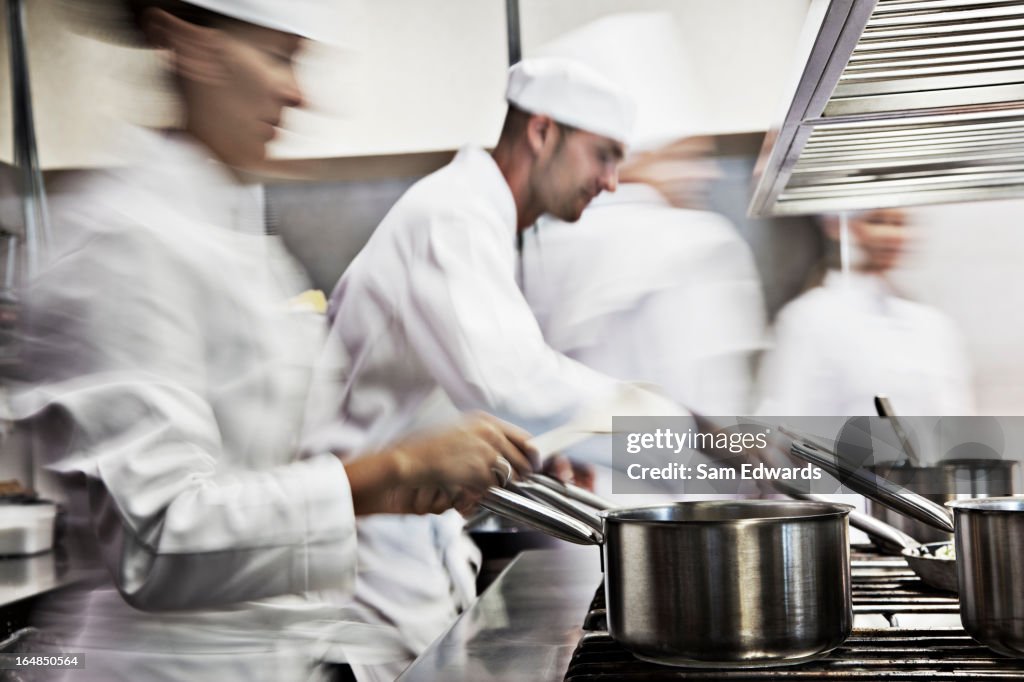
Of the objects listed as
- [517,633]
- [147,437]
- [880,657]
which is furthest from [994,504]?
[147,437]

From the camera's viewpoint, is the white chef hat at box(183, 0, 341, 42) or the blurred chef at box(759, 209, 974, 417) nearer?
the white chef hat at box(183, 0, 341, 42)

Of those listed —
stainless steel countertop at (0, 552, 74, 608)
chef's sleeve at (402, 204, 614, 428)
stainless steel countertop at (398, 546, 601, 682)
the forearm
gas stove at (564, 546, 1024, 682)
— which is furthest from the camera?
chef's sleeve at (402, 204, 614, 428)

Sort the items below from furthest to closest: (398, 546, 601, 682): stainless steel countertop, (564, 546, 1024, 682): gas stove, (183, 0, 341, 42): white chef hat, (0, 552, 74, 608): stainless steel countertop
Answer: (0, 552, 74, 608): stainless steel countertop, (183, 0, 341, 42): white chef hat, (398, 546, 601, 682): stainless steel countertop, (564, 546, 1024, 682): gas stove

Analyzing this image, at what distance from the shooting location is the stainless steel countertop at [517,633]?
75cm

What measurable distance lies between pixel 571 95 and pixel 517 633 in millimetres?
1308

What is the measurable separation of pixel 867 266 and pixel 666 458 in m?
0.55

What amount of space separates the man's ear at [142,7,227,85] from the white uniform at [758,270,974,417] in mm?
1225

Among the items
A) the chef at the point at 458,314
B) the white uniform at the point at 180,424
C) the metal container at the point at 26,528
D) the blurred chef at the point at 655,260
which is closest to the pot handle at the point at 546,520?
the white uniform at the point at 180,424

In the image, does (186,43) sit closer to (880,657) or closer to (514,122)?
(880,657)

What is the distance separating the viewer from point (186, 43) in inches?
39.4

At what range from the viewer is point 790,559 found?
0.64 metres

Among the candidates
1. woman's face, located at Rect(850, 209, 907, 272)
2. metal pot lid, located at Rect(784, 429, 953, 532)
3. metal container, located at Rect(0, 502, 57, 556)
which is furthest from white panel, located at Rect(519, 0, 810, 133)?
metal container, located at Rect(0, 502, 57, 556)

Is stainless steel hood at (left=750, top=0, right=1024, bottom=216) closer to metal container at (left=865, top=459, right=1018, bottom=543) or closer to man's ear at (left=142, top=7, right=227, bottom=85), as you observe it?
metal container at (left=865, top=459, right=1018, bottom=543)

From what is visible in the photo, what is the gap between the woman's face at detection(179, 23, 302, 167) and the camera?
39.9 inches
